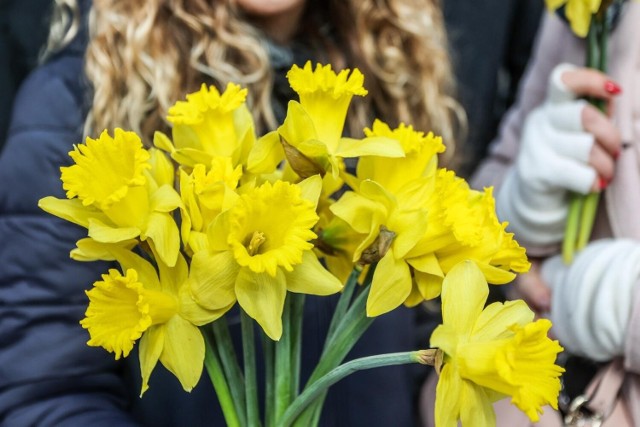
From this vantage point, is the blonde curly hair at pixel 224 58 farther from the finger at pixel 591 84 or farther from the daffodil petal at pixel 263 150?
the daffodil petal at pixel 263 150

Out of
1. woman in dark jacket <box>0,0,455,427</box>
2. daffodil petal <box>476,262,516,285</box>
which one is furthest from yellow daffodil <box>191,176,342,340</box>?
woman in dark jacket <box>0,0,455,427</box>

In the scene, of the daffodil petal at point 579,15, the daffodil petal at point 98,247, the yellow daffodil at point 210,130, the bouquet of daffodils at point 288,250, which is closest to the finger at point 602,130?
the daffodil petal at point 579,15

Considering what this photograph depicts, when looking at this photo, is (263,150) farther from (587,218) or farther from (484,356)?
(587,218)

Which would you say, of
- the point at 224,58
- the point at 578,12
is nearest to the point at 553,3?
the point at 578,12

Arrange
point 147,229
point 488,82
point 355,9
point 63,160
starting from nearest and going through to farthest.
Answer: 1. point 147,229
2. point 63,160
3. point 355,9
4. point 488,82

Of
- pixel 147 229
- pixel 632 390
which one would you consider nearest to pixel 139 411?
pixel 147 229

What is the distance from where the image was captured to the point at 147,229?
0.51m

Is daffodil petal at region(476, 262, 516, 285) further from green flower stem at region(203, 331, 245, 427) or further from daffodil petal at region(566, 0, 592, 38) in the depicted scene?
daffodil petal at region(566, 0, 592, 38)

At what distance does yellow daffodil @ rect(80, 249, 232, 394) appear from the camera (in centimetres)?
50

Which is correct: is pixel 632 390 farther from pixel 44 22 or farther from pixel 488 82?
pixel 44 22

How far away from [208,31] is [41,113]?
0.72 ft

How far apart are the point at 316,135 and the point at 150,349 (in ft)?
0.63

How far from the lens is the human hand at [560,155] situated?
0.90 metres

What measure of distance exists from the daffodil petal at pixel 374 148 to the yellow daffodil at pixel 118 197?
0.13m
